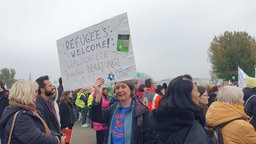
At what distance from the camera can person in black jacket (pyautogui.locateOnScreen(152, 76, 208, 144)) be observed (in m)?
2.62

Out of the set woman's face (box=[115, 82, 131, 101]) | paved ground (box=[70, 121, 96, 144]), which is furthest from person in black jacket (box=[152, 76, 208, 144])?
paved ground (box=[70, 121, 96, 144])

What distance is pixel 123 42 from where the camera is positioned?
3676 mm

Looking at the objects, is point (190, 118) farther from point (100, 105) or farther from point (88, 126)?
point (88, 126)

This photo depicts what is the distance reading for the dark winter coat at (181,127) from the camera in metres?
2.60

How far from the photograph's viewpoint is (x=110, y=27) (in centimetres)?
377

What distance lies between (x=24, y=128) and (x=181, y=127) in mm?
1757

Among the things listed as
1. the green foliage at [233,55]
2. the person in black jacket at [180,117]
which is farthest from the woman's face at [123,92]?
the green foliage at [233,55]

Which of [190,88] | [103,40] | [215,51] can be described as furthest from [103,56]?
[215,51]

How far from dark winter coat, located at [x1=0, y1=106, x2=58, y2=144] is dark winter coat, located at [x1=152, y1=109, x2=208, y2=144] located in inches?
57.2

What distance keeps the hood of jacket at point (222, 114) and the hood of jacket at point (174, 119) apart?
0.65 meters

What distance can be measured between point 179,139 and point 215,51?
46.8m

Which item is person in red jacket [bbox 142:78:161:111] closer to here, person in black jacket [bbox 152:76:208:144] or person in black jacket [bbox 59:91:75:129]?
person in black jacket [bbox 59:91:75:129]

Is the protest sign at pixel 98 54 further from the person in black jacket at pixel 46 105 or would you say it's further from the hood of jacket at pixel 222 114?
the hood of jacket at pixel 222 114

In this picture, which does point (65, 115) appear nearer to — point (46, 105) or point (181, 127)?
point (46, 105)
